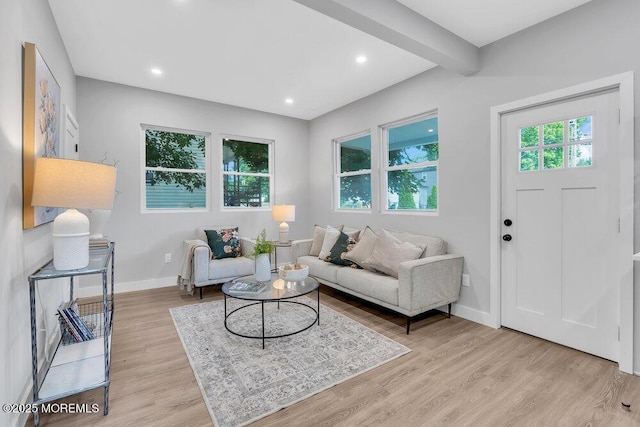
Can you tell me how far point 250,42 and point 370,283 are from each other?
260cm

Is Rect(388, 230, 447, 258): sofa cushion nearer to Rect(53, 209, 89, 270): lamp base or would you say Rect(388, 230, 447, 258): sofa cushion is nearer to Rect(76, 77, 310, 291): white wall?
Rect(76, 77, 310, 291): white wall

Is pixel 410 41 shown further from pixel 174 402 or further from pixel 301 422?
pixel 174 402

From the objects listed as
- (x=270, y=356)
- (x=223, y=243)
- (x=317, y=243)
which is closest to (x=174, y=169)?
(x=223, y=243)

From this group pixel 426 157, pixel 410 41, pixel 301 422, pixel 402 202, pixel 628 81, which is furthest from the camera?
pixel 402 202

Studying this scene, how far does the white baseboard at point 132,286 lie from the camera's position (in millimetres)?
3773

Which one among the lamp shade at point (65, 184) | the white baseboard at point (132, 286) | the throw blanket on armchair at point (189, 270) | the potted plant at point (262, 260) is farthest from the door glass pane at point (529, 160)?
the white baseboard at point (132, 286)

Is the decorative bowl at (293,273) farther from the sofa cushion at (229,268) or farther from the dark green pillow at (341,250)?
the sofa cushion at (229,268)

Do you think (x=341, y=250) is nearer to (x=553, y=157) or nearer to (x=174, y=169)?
(x=553, y=157)

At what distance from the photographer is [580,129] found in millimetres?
2422

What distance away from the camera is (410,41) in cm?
245

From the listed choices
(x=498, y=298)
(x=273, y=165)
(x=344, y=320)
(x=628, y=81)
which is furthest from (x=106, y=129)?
(x=628, y=81)

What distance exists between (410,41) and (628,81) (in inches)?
59.9

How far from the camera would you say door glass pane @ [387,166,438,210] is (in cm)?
360

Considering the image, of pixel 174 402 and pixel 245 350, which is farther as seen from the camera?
pixel 245 350
